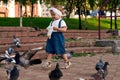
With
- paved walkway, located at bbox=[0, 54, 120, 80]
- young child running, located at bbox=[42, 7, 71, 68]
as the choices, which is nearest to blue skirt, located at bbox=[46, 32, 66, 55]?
young child running, located at bbox=[42, 7, 71, 68]

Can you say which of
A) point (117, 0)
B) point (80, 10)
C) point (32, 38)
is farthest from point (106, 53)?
point (80, 10)

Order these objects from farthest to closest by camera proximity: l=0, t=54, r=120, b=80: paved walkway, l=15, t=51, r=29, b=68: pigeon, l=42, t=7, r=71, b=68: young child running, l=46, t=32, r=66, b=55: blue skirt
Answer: l=46, t=32, r=66, b=55: blue skirt → l=42, t=7, r=71, b=68: young child running → l=0, t=54, r=120, b=80: paved walkway → l=15, t=51, r=29, b=68: pigeon

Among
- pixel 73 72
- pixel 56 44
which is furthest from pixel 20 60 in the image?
pixel 56 44

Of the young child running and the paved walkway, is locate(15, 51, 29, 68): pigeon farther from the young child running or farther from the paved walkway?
the young child running

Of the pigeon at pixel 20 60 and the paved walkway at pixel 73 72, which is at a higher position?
the pigeon at pixel 20 60

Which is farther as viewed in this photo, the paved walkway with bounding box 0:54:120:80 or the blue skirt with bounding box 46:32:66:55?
the blue skirt with bounding box 46:32:66:55

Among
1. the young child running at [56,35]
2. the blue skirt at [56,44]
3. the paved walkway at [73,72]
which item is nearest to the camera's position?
the paved walkway at [73,72]

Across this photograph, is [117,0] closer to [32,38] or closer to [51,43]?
[32,38]

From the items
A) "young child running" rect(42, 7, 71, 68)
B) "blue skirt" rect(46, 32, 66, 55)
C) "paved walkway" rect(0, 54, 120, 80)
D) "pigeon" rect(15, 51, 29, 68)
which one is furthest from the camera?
"blue skirt" rect(46, 32, 66, 55)

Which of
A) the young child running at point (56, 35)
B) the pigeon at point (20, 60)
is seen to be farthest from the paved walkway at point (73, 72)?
the pigeon at point (20, 60)

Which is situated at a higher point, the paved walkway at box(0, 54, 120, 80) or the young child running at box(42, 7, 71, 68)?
the young child running at box(42, 7, 71, 68)

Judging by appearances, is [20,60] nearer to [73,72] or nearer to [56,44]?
[73,72]

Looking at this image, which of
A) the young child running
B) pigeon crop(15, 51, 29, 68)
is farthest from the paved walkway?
pigeon crop(15, 51, 29, 68)

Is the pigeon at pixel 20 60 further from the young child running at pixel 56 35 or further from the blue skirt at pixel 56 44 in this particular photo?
the blue skirt at pixel 56 44
